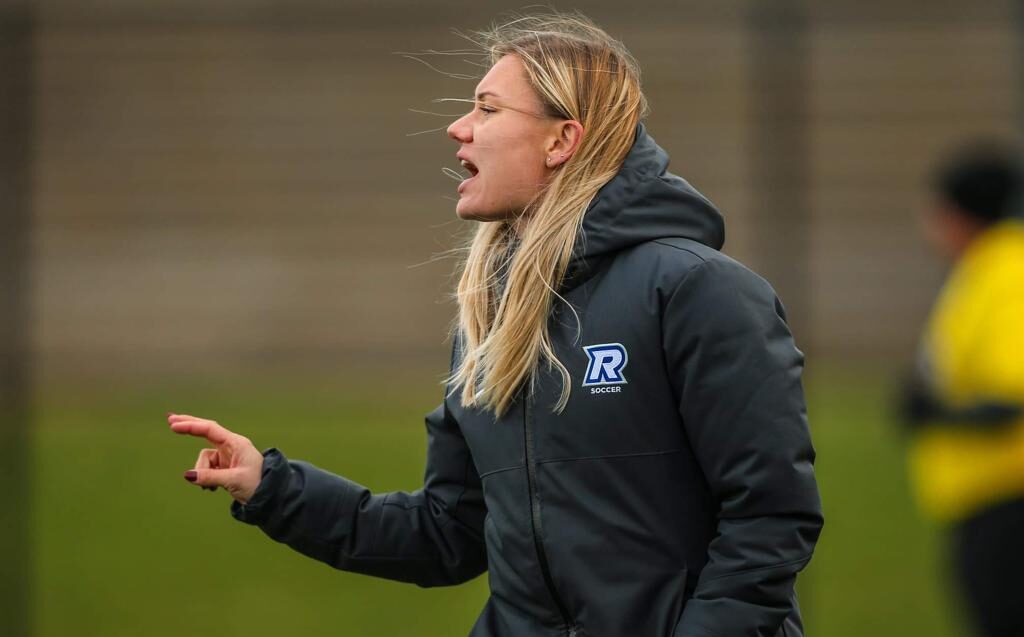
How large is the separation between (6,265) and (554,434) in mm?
4229

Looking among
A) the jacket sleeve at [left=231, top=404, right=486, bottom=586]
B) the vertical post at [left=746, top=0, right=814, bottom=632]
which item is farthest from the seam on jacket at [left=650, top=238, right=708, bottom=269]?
the vertical post at [left=746, top=0, right=814, bottom=632]

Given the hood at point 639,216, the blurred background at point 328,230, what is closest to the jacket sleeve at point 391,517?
the hood at point 639,216

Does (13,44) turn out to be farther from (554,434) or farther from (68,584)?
(554,434)

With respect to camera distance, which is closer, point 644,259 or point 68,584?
point 644,259

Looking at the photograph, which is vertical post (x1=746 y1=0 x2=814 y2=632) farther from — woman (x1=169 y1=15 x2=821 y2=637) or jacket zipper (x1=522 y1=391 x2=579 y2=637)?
jacket zipper (x1=522 y1=391 x2=579 y2=637)

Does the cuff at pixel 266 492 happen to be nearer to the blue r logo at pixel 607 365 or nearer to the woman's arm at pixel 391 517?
the woman's arm at pixel 391 517

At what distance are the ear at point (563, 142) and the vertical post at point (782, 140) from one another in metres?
3.57

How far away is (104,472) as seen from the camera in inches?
382

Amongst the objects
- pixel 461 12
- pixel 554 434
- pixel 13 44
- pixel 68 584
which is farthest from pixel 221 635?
pixel 554 434

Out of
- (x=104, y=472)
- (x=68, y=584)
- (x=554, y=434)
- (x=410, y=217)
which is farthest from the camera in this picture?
(x=410, y=217)

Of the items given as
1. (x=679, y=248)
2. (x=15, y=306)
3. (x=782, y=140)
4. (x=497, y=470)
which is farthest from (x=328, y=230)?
(x=679, y=248)

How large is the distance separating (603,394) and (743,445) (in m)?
0.24

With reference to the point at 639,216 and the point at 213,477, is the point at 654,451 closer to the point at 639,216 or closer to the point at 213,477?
the point at 639,216

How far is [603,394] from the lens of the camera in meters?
2.37
